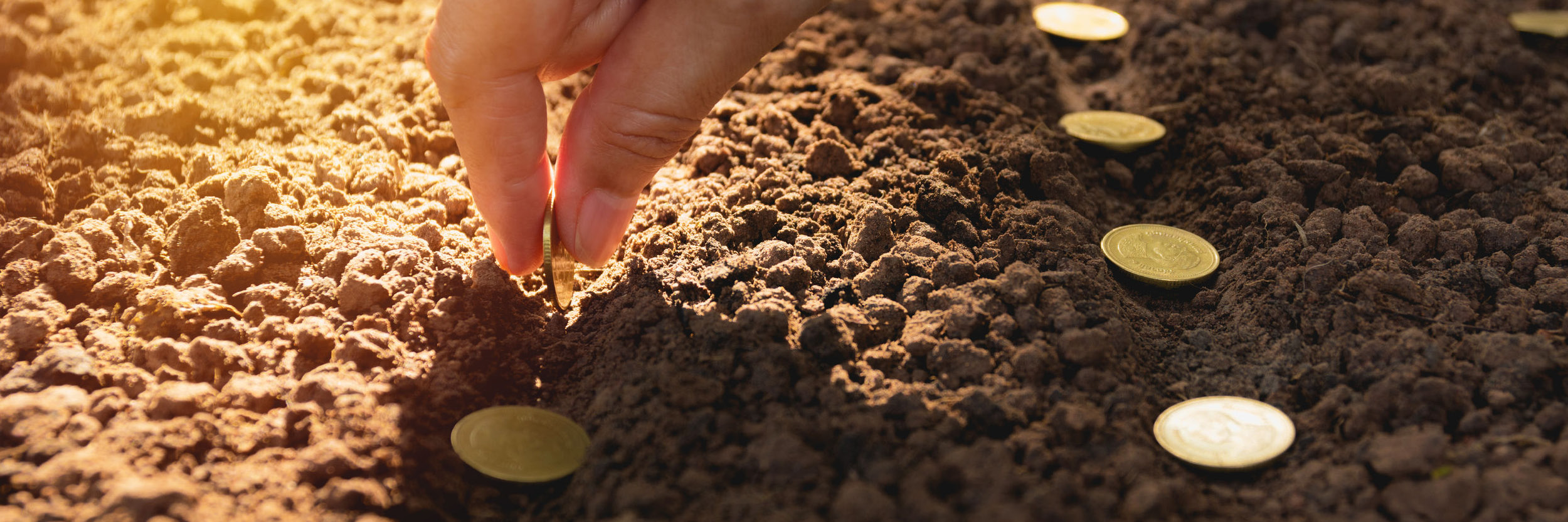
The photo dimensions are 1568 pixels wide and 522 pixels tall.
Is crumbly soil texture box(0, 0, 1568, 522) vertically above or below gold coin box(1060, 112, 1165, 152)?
below

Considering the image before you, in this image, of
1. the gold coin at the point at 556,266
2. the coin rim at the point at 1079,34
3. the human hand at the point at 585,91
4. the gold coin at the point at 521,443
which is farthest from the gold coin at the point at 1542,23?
the gold coin at the point at 521,443

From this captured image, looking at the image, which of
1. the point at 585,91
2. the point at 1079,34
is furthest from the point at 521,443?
the point at 1079,34

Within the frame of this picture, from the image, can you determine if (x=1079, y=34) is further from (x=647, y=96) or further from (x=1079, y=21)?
(x=647, y=96)

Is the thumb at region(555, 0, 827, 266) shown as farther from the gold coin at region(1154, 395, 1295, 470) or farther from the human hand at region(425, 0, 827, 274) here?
the gold coin at region(1154, 395, 1295, 470)

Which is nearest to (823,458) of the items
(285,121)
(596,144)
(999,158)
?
(596,144)

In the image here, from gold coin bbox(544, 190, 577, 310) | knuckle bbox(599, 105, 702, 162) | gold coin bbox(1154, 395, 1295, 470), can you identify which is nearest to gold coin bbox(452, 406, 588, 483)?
gold coin bbox(544, 190, 577, 310)

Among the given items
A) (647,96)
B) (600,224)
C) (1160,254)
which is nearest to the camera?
(647,96)

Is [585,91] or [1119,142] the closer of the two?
[585,91]
